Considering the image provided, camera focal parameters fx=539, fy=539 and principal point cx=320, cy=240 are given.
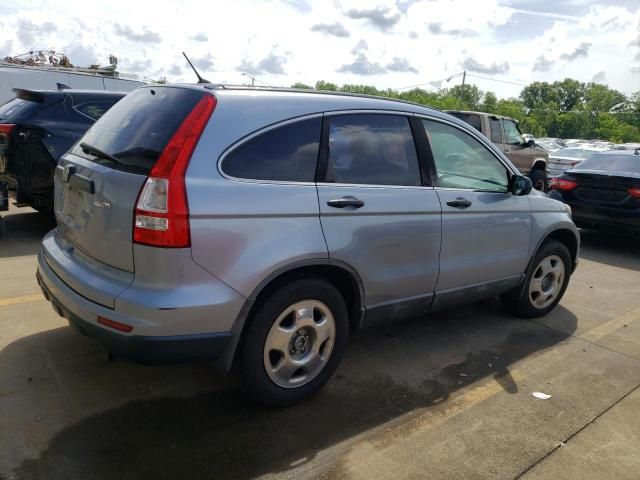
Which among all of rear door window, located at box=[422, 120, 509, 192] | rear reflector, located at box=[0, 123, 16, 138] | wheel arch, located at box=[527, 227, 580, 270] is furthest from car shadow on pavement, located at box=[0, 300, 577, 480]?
rear reflector, located at box=[0, 123, 16, 138]

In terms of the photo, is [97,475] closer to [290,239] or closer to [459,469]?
[290,239]

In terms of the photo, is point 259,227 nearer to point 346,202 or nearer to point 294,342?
point 346,202

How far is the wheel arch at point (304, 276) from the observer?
2.78 meters

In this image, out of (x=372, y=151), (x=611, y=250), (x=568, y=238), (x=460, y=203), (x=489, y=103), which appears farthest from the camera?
(x=489, y=103)

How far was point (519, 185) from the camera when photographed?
13.9ft

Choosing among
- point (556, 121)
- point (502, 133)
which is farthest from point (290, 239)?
point (556, 121)

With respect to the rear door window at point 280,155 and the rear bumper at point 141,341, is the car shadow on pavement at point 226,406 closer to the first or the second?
the rear bumper at point 141,341

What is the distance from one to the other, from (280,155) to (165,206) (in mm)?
719

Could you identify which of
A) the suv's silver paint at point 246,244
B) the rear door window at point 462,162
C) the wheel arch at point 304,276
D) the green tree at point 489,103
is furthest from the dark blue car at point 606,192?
the green tree at point 489,103

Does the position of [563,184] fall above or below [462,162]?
below

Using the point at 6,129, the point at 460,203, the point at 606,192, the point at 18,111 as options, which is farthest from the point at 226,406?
the point at 606,192

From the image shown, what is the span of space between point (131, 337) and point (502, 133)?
1202cm

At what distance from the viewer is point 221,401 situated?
3.18 metres

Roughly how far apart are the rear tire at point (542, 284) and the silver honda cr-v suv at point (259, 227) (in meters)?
0.98
